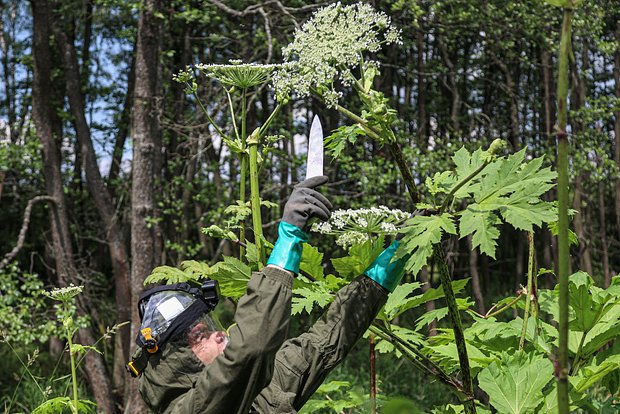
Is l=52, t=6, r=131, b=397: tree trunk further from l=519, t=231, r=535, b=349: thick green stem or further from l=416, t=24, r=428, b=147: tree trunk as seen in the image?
l=519, t=231, r=535, b=349: thick green stem

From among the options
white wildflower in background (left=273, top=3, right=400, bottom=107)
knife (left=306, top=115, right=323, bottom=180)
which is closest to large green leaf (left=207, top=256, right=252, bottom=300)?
knife (left=306, top=115, right=323, bottom=180)

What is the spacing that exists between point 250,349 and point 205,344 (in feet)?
1.45

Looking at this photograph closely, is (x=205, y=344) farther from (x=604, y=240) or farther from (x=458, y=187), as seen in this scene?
(x=604, y=240)

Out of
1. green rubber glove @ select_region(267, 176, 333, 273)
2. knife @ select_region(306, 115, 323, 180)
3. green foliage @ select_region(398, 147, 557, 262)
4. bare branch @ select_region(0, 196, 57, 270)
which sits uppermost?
knife @ select_region(306, 115, 323, 180)

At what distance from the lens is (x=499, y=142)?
5.42 ft

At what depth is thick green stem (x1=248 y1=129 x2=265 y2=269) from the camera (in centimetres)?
239

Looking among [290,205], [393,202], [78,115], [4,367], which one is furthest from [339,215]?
[4,367]

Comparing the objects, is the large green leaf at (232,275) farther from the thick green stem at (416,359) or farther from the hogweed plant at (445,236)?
the thick green stem at (416,359)

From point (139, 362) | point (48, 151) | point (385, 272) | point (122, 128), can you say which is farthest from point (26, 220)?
point (385, 272)

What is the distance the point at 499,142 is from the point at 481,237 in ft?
0.83

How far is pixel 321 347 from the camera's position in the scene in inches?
106

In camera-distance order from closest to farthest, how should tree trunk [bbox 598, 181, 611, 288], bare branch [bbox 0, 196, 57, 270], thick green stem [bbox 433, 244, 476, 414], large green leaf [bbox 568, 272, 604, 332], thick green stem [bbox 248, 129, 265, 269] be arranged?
thick green stem [bbox 433, 244, 476, 414], large green leaf [bbox 568, 272, 604, 332], thick green stem [bbox 248, 129, 265, 269], bare branch [bbox 0, 196, 57, 270], tree trunk [bbox 598, 181, 611, 288]

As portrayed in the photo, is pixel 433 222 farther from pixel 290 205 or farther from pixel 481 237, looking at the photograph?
pixel 290 205

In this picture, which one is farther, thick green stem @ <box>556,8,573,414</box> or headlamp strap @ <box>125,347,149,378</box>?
headlamp strap @ <box>125,347,149,378</box>
